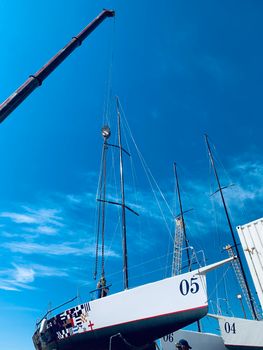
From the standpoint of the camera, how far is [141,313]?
8367 millimetres

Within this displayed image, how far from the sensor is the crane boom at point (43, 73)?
7.02 metres

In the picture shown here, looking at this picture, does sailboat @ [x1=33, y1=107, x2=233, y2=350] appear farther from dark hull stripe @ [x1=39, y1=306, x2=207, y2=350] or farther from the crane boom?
the crane boom

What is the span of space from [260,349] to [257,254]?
14.5 ft

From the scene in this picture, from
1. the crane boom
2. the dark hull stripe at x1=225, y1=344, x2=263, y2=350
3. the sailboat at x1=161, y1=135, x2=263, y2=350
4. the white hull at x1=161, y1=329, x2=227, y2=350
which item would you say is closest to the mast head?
the crane boom

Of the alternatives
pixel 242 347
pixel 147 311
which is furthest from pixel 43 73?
pixel 242 347

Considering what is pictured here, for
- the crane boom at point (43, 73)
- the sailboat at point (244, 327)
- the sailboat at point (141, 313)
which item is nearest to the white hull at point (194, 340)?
the sailboat at point (244, 327)

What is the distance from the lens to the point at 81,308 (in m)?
10.1

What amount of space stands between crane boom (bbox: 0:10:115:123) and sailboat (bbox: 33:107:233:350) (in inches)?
272

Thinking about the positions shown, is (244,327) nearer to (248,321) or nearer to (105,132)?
(248,321)

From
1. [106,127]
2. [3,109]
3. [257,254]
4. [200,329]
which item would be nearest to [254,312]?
[200,329]

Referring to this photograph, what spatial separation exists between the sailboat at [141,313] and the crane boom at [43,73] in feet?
22.6

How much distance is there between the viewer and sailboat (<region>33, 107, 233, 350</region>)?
800cm

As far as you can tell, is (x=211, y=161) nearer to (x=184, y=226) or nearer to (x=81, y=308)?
(x=184, y=226)

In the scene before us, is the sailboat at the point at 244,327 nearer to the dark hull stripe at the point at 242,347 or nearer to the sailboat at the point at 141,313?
the dark hull stripe at the point at 242,347
